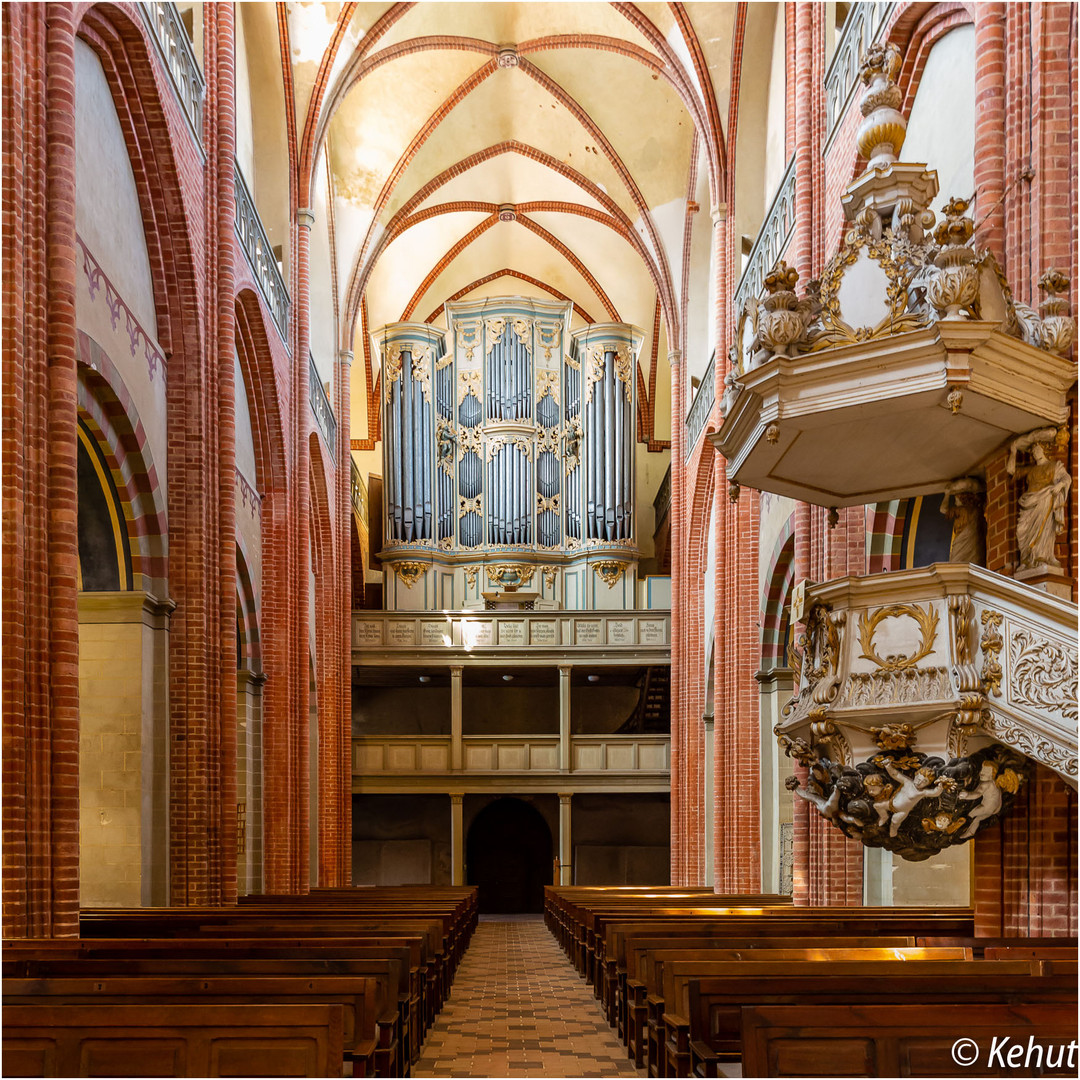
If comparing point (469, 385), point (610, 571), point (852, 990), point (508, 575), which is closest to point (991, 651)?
point (852, 990)

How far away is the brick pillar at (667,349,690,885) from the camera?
2280 cm

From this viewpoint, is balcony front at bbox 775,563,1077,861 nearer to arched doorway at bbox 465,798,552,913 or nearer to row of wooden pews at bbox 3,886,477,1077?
row of wooden pews at bbox 3,886,477,1077

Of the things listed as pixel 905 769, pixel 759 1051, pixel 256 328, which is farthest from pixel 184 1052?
pixel 256 328

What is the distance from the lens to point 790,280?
7699mm

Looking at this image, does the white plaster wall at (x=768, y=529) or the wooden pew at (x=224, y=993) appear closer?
the wooden pew at (x=224, y=993)

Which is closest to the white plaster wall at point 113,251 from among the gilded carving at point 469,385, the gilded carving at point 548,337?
the gilded carving at point 469,385

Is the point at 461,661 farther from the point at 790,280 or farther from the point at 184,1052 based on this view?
the point at 184,1052

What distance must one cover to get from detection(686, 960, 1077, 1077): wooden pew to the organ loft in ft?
0.09

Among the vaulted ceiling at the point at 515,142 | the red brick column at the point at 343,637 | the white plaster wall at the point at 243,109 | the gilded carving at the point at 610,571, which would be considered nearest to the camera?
the white plaster wall at the point at 243,109

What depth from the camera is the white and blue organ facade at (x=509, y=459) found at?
2678cm

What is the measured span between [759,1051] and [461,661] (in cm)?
2048

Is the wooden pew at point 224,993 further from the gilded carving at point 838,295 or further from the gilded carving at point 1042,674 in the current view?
the gilded carving at point 838,295

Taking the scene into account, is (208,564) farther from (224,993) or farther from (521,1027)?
(224,993)

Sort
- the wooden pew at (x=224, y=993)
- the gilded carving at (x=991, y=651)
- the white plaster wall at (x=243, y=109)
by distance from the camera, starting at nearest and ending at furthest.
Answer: the wooden pew at (x=224, y=993) < the gilded carving at (x=991, y=651) < the white plaster wall at (x=243, y=109)
